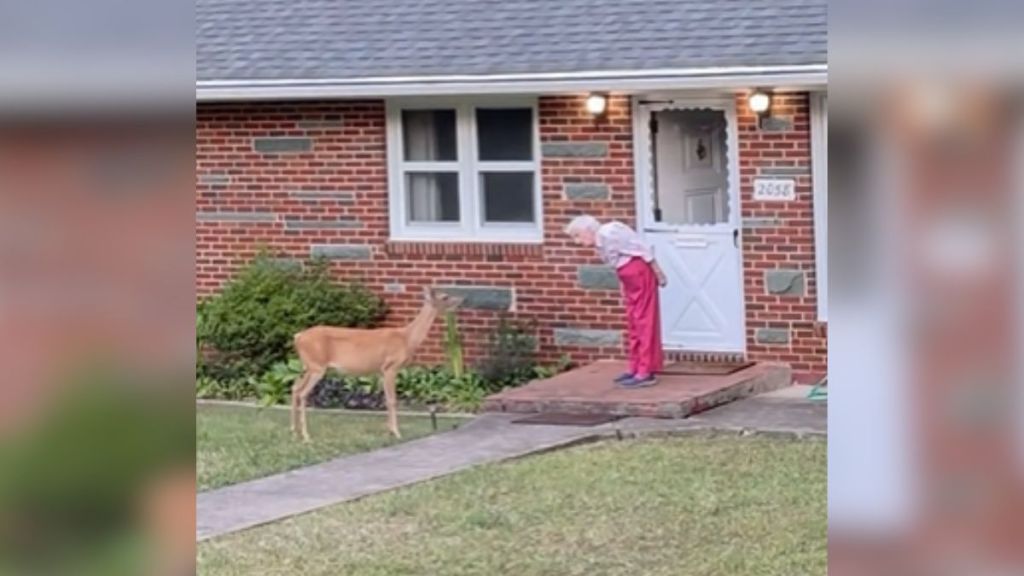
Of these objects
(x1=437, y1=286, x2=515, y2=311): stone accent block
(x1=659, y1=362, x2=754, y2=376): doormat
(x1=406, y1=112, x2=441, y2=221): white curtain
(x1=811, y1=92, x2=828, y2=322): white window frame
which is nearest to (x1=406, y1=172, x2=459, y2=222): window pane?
(x1=406, y1=112, x2=441, y2=221): white curtain

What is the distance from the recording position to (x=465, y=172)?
48.7 ft

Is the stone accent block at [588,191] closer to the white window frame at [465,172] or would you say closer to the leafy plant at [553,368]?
the white window frame at [465,172]

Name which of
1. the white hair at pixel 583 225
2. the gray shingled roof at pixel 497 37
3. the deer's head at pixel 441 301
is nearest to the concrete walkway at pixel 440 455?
the deer's head at pixel 441 301

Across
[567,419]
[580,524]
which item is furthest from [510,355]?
[580,524]

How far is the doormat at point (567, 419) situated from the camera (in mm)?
12281

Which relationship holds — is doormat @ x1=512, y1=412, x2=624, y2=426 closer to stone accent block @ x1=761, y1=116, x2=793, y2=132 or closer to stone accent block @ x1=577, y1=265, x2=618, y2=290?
stone accent block @ x1=577, y1=265, x2=618, y2=290

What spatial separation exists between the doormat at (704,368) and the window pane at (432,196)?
2189 mm

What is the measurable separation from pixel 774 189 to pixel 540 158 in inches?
73.8

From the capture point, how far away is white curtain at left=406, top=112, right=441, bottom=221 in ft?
49.3
